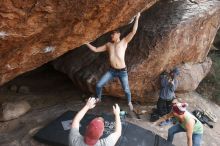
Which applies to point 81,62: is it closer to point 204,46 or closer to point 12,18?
point 204,46

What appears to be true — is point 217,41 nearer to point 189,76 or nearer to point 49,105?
point 189,76

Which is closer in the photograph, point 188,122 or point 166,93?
point 188,122

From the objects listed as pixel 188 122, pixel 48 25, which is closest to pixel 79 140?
pixel 48 25

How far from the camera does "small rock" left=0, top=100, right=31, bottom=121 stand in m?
7.73

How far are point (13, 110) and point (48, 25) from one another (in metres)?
3.05

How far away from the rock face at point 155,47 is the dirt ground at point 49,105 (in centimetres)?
48

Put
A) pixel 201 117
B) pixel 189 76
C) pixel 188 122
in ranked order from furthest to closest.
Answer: pixel 189 76
pixel 201 117
pixel 188 122

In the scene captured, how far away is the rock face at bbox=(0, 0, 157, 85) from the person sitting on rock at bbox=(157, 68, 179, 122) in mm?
2015

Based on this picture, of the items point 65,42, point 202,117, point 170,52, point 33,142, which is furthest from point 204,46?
point 33,142

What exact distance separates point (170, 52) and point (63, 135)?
314 centimetres

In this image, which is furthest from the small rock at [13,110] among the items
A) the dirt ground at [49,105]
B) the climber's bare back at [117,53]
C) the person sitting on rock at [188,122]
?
the person sitting on rock at [188,122]

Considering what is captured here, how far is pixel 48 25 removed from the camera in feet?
18.1

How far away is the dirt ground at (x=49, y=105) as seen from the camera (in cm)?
734

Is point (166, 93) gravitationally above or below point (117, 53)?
below
